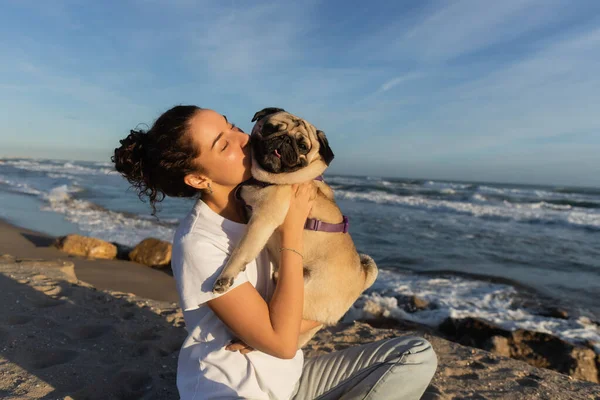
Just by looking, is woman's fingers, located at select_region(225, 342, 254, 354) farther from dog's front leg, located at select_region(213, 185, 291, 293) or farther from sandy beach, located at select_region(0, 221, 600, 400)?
sandy beach, located at select_region(0, 221, 600, 400)

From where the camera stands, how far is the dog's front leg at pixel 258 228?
1.92 m

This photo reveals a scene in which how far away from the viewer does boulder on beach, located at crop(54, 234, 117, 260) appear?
769 centimetres

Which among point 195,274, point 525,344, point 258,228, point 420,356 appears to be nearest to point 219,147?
point 258,228

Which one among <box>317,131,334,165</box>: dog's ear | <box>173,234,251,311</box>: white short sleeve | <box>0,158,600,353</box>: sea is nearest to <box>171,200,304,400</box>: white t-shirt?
<box>173,234,251,311</box>: white short sleeve

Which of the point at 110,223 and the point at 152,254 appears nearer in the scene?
the point at 152,254

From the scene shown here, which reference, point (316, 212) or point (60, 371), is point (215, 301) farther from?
point (60, 371)

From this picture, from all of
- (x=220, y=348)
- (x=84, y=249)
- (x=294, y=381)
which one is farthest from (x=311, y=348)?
(x=84, y=249)

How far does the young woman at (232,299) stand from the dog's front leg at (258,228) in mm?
49

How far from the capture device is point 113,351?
11.6ft

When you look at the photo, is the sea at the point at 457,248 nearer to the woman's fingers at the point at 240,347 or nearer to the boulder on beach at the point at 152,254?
the boulder on beach at the point at 152,254

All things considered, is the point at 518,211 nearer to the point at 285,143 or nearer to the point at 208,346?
the point at 285,143

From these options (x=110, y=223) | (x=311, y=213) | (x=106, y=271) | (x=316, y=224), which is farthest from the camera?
(x=110, y=223)

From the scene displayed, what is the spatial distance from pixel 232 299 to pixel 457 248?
9.26 meters

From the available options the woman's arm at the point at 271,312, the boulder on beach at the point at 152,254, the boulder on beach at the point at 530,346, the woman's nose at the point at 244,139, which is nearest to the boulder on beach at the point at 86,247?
the boulder on beach at the point at 152,254
